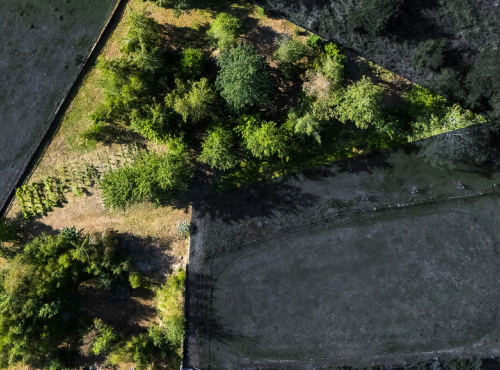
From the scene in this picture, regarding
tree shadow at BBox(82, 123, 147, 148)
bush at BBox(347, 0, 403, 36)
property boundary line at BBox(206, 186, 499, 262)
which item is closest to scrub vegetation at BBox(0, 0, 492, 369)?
tree shadow at BBox(82, 123, 147, 148)

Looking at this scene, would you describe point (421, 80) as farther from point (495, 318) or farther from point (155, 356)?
point (155, 356)

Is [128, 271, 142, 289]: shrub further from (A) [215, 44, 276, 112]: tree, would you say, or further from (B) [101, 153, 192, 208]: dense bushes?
(A) [215, 44, 276, 112]: tree

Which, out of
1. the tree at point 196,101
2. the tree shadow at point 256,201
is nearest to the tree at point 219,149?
the tree at point 196,101

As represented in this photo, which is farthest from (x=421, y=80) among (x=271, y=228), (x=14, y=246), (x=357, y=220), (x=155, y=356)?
(x=14, y=246)

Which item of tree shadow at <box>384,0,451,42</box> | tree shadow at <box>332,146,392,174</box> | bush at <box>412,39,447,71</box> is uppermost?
tree shadow at <box>384,0,451,42</box>

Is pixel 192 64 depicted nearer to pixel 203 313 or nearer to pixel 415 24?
pixel 415 24

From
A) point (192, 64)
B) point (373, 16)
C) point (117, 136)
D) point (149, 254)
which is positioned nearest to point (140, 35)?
point (192, 64)
